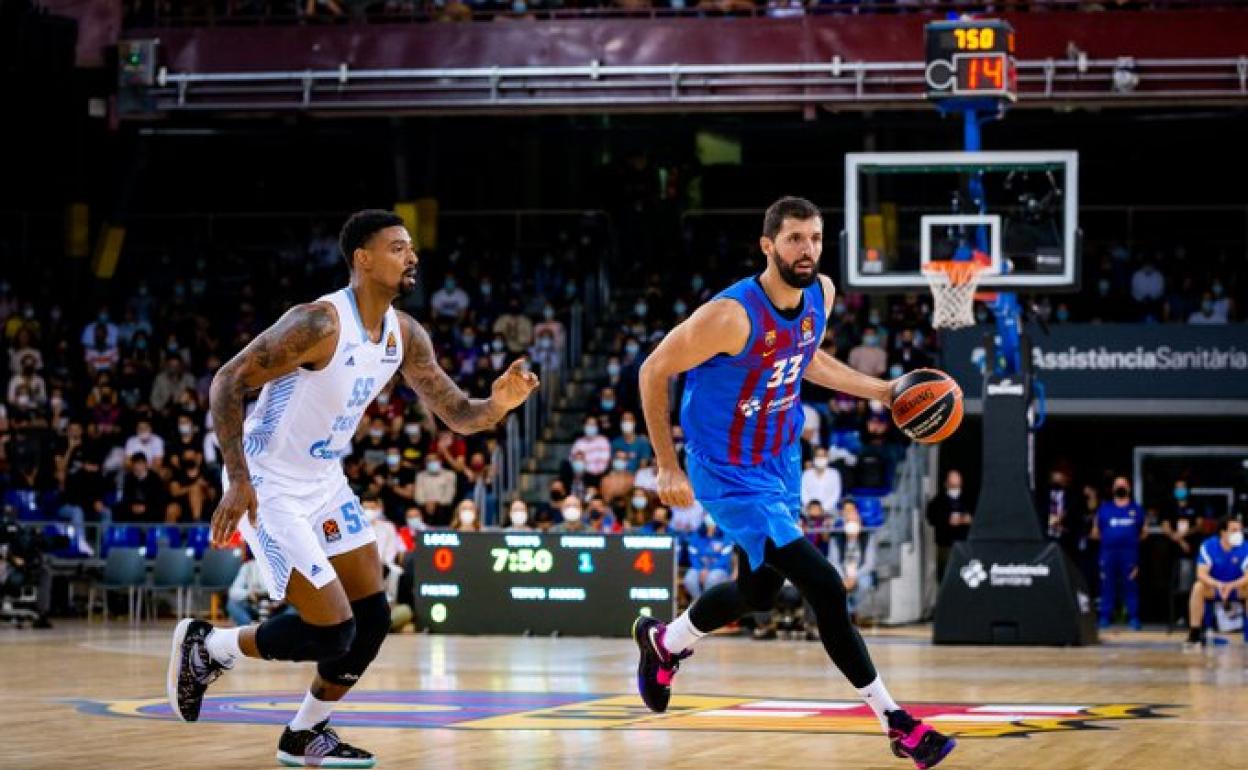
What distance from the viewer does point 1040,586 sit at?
827 inches

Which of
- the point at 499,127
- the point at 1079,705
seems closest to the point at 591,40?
the point at 499,127

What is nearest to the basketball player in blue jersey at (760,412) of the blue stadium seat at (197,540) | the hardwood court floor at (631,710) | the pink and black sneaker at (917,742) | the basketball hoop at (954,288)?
the pink and black sneaker at (917,742)

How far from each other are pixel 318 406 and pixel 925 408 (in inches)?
110

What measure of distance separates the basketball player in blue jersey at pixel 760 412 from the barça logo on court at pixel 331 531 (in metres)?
1.47

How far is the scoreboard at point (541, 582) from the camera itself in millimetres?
22875

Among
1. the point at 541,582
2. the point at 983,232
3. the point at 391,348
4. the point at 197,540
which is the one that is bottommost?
the point at 541,582

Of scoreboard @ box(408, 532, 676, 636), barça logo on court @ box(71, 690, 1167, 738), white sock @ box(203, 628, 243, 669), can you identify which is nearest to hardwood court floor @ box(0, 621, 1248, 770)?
barça logo on court @ box(71, 690, 1167, 738)

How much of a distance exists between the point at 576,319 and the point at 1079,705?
1878 centimetres

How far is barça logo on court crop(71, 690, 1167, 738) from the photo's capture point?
36.4ft

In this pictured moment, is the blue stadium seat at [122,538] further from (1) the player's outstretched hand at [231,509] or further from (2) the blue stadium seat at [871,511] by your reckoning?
(1) the player's outstretched hand at [231,509]

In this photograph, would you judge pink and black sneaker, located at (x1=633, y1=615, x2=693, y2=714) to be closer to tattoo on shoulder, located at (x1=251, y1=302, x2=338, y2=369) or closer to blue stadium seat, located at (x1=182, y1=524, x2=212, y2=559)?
tattoo on shoulder, located at (x1=251, y1=302, x2=338, y2=369)

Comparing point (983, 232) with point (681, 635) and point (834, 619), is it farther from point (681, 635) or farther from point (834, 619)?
point (834, 619)

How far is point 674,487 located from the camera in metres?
9.11

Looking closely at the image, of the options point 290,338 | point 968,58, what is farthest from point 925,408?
point 968,58
